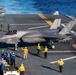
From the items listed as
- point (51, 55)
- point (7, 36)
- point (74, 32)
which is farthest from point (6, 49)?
point (74, 32)

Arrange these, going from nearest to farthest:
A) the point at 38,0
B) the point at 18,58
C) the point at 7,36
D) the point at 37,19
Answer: the point at 18,58 < the point at 7,36 < the point at 37,19 < the point at 38,0

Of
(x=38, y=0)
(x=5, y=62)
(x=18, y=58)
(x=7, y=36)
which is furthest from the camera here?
(x=38, y=0)

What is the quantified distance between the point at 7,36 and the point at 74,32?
653 inches

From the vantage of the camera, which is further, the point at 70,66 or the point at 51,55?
the point at 51,55

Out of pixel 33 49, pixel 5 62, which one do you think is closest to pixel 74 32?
pixel 33 49

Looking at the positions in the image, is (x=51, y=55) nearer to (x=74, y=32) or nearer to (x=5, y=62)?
(x=5, y=62)

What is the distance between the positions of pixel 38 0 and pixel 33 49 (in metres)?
84.2

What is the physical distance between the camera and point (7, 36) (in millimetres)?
35000

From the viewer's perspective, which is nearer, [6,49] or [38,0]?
[6,49]

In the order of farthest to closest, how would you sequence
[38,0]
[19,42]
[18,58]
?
[38,0] < [19,42] < [18,58]

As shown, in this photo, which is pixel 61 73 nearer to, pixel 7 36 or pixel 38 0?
pixel 7 36

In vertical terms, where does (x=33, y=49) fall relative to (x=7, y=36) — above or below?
below

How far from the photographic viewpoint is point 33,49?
3653 centimetres

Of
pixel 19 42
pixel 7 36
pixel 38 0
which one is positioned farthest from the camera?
pixel 38 0
